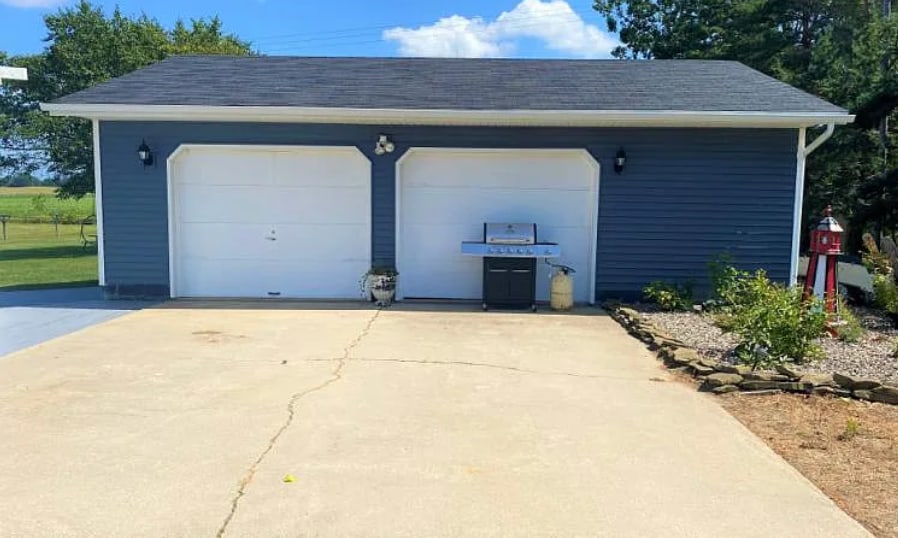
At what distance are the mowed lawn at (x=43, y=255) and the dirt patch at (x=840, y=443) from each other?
1060 centimetres

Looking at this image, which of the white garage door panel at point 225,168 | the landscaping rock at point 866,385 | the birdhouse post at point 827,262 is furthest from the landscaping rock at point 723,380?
the white garage door panel at point 225,168

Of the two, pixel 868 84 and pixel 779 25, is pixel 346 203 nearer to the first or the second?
pixel 868 84

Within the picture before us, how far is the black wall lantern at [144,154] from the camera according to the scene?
9.30m

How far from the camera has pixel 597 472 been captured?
12.3 ft

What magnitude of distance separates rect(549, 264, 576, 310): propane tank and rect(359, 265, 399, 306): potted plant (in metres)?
2.20

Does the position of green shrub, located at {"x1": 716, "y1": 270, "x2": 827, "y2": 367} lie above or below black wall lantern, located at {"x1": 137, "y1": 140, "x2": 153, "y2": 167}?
below

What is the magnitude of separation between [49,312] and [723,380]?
789 centimetres

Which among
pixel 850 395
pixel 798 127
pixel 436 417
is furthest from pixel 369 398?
pixel 798 127

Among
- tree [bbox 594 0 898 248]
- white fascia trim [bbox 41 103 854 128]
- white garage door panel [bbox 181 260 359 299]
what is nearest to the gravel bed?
white fascia trim [bbox 41 103 854 128]

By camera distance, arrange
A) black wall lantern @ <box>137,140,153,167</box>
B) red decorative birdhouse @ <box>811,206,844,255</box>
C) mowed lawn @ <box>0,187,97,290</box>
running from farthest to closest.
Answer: mowed lawn @ <box>0,187,97,290</box>
black wall lantern @ <box>137,140,153,167</box>
red decorative birdhouse @ <box>811,206,844,255</box>

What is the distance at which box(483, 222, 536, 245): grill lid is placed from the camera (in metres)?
9.02

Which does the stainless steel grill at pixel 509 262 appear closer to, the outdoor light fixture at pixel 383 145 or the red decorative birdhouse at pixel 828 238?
the outdoor light fixture at pixel 383 145

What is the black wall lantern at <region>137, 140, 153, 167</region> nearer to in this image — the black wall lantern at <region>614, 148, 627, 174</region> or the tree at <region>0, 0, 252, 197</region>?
the black wall lantern at <region>614, 148, 627, 174</region>

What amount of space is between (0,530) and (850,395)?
5.62 metres
